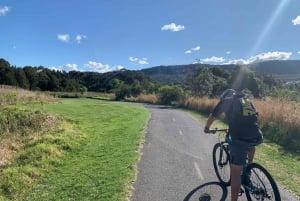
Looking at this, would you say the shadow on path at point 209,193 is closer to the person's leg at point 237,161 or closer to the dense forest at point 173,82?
the person's leg at point 237,161

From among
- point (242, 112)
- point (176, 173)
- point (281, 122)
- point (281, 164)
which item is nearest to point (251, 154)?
point (242, 112)

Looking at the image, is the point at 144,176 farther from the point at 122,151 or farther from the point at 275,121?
the point at 275,121

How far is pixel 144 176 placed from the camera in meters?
8.40

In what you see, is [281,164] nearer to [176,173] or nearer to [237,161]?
[176,173]

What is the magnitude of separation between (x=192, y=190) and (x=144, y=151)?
4.33m

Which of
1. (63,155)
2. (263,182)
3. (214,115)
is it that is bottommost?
(63,155)

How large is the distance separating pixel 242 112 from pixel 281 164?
5424mm

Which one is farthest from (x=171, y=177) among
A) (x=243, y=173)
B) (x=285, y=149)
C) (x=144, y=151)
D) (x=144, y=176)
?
(x=285, y=149)

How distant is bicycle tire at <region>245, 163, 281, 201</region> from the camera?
562 cm

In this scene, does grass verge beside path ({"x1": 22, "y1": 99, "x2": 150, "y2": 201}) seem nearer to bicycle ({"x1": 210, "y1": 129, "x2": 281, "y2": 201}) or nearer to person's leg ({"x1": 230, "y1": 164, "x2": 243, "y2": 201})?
person's leg ({"x1": 230, "y1": 164, "x2": 243, "y2": 201})

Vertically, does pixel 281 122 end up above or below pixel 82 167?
above

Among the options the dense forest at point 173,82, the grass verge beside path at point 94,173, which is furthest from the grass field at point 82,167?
the dense forest at point 173,82

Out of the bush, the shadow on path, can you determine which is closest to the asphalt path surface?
the shadow on path

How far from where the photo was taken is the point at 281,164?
10.5 meters
